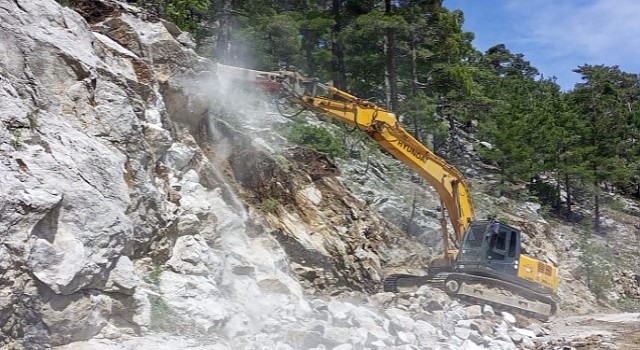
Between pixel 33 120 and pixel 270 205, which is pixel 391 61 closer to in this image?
pixel 270 205

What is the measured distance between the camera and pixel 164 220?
9.54 m

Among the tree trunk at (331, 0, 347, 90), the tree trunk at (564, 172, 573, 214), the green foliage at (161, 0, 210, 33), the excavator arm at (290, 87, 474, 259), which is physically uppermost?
the tree trunk at (331, 0, 347, 90)

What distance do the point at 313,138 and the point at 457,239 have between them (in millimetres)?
5091

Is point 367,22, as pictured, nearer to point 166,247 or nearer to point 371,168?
point 371,168

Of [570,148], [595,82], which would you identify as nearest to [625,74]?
[595,82]

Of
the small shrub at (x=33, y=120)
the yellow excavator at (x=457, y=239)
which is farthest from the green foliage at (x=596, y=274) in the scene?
the small shrub at (x=33, y=120)

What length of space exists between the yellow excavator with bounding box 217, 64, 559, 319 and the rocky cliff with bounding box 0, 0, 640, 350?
2.13ft

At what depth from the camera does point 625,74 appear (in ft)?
192

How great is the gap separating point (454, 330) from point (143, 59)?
7906 millimetres

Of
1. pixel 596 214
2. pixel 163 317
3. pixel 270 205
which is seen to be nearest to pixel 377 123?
pixel 270 205

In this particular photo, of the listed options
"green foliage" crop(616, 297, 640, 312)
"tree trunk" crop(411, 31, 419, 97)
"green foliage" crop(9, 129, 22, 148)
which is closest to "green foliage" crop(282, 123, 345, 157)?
"tree trunk" crop(411, 31, 419, 97)

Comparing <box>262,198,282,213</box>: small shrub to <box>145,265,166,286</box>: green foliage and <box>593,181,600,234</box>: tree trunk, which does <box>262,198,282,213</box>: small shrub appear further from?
<box>593,181,600,234</box>: tree trunk

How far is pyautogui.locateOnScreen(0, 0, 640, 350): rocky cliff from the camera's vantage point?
6.86m

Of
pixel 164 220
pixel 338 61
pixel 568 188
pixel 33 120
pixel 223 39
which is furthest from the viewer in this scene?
pixel 568 188
